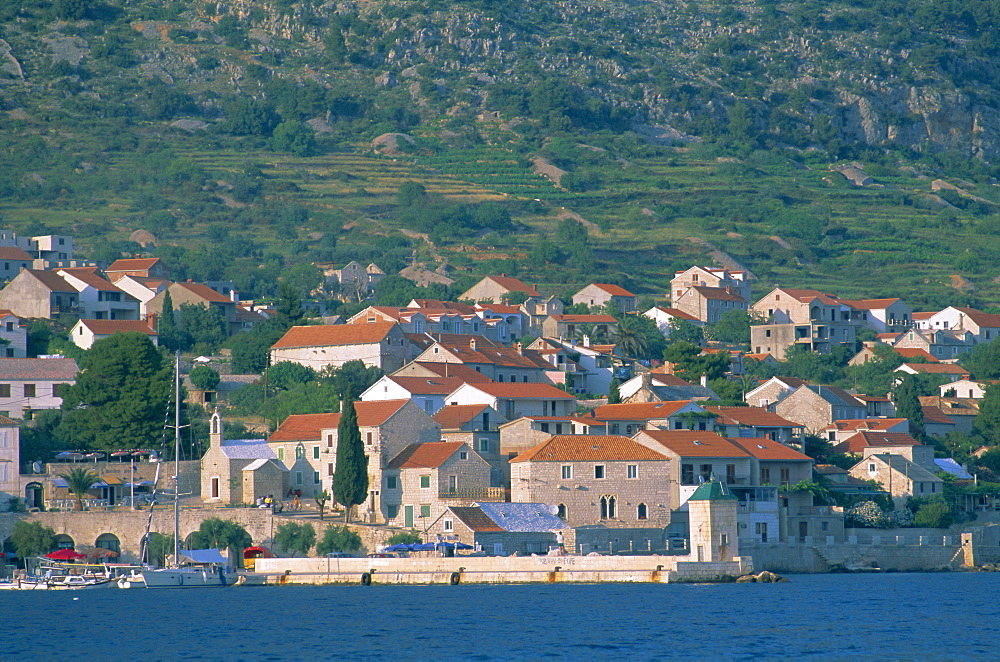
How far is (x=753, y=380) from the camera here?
366 ft

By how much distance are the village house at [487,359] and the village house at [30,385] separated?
1986cm

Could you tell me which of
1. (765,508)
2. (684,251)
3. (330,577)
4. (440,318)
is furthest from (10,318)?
(684,251)

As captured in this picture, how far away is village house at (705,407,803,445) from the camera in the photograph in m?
86.8

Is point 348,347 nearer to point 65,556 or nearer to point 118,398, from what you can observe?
point 118,398

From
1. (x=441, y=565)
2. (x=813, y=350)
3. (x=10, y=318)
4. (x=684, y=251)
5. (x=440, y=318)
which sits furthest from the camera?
(x=684, y=251)

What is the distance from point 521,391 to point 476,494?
12.4 m

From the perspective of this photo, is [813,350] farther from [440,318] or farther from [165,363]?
[165,363]

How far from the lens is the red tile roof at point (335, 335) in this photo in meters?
103

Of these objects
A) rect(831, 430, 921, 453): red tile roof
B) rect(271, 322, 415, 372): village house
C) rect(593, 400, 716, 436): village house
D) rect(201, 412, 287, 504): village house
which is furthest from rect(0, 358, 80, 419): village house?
rect(831, 430, 921, 453): red tile roof

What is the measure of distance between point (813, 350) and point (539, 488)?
195ft

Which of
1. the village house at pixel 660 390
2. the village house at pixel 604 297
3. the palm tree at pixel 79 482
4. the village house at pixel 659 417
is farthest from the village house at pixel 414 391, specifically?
the village house at pixel 604 297

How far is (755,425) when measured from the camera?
8844cm

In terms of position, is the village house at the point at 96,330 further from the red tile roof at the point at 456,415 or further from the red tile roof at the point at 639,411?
the red tile roof at the point at 639,411

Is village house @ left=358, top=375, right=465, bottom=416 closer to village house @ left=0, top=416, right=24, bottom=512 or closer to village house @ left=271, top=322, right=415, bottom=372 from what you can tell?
village house @ left=271, top=322, right=415, bottom=372
